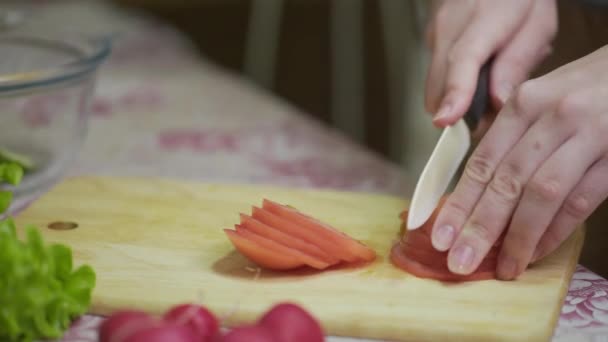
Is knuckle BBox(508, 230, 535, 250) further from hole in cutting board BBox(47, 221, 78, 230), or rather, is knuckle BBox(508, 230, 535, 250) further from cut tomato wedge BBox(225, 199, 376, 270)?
hole in cutting board BBox(47, 221, 78, 230)

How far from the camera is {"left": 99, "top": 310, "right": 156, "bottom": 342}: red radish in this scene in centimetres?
80

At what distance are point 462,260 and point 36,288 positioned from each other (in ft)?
1.57

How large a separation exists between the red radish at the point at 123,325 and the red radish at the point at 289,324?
106mm

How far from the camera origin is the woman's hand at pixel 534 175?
1.02m

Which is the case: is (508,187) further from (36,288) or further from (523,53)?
(36,288)

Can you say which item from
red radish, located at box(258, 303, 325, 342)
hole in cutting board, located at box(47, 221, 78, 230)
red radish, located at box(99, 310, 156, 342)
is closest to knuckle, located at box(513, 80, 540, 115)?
red radish, located at box(258, 303, 325, 342)

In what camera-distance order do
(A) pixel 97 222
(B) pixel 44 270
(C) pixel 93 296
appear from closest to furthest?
(B) pixel 44 270 < (C) pixel 93 296 < (A) pixel 97 222

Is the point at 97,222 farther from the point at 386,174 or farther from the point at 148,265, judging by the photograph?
the point at 386,174

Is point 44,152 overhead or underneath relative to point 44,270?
underneath

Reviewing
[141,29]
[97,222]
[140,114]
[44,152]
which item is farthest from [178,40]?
[97,222]

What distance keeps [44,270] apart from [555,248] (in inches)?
23.6

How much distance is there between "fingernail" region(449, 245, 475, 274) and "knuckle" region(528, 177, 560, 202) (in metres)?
0.10

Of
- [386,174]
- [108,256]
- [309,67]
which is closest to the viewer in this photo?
[108,256]

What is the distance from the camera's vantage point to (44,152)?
5.08ft
